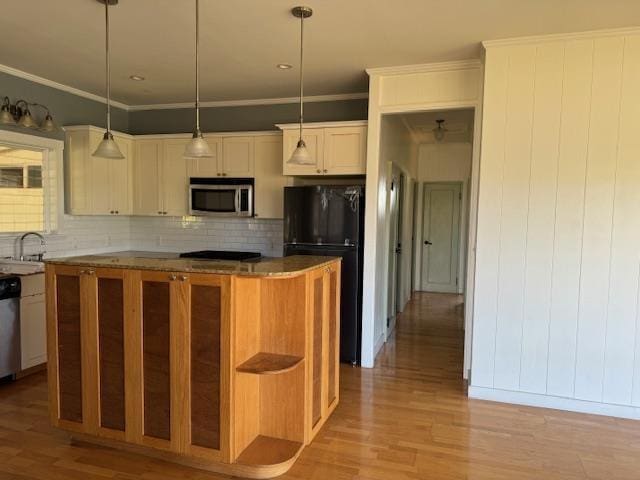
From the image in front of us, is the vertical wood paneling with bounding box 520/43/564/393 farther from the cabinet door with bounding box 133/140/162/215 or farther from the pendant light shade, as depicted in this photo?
the pendant light shade

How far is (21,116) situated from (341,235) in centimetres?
313

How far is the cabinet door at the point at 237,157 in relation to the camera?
474 cm

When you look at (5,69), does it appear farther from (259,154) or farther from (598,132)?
(598,132)

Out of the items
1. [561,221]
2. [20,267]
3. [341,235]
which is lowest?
[20,267]

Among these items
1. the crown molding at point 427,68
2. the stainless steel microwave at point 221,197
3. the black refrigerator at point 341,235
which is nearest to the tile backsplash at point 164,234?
the stainless steel microwave at point 221,197

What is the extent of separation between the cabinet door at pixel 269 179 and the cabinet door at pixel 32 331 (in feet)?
7.12

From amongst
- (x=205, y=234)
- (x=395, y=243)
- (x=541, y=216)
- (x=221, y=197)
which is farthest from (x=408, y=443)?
(x=205, y=234)

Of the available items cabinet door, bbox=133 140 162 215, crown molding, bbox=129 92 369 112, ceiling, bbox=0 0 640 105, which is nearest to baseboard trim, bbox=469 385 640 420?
ceiling, bbox=0 0 640 105

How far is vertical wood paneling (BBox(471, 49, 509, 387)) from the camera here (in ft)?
10.8

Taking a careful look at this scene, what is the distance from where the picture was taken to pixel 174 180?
5.01 meters

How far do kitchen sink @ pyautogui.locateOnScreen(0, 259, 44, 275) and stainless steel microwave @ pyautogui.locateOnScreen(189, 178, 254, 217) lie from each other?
5.24 ft

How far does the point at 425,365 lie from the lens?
4176 mm

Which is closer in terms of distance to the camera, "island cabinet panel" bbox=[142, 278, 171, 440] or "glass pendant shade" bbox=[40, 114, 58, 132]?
"island cabinet panel" bbox=[142, 278, 171, 440]

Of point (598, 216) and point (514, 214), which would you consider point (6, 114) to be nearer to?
point (514, 214)
